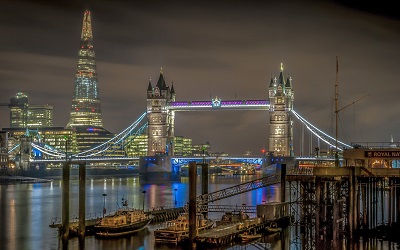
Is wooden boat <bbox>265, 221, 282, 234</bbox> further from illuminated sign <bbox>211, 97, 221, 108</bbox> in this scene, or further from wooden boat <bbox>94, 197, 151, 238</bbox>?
illuminated sign <bbox>211, 97, 221, 108</bbox>

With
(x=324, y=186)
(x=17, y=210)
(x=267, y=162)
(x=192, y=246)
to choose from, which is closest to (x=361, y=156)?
(x=324, y=186)

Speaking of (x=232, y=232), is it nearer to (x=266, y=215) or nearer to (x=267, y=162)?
(x=266, y=215)

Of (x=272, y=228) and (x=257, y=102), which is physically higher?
(x=257, y=102)

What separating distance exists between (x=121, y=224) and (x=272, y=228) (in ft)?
42.6

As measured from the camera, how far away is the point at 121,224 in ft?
218

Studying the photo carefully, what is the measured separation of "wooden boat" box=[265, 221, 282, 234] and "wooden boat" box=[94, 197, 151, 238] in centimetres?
1117

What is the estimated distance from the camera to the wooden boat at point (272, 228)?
66.5 metres

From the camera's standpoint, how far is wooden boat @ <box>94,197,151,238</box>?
2562 inches

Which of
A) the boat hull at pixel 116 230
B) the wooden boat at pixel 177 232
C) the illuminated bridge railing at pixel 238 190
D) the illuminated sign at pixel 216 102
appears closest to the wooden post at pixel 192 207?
the wooden boat at pixel 177 232

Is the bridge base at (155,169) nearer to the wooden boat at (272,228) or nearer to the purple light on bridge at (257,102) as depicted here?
the purple light on bridge at (257,102)

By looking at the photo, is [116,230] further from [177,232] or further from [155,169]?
[155,169]

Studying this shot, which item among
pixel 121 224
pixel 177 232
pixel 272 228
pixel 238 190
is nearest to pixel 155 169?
pixel 238 190

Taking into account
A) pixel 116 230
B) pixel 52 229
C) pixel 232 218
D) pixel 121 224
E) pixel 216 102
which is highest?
pixel 216 102

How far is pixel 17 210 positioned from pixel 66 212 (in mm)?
40680
